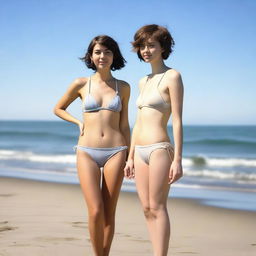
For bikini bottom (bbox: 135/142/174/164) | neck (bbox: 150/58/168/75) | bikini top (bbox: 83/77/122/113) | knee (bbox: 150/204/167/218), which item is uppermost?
neck (bbox: 150/58/168/75)

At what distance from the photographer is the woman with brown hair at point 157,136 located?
3.72 metres

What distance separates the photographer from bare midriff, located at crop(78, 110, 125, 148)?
13.8 ft

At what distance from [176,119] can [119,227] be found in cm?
335

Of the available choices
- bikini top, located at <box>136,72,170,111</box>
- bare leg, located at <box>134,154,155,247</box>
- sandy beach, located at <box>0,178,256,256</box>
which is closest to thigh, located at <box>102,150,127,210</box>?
bare leg, located at <box>134,154,155,247</box>

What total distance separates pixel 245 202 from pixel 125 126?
5428 millimetres

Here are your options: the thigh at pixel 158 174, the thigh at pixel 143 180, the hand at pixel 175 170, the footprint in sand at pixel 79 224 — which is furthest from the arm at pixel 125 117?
the footprint in sand at pixel 79 224

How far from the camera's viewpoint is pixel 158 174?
12.3 ft

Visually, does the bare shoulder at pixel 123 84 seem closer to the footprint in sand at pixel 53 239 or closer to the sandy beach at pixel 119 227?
the sandy beach at pixel 119 227

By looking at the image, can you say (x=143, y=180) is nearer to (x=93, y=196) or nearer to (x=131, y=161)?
(x=131, y=161)

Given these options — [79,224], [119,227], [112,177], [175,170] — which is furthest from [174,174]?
[79,224]

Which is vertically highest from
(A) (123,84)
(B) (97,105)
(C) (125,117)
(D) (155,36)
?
(D) (155,36)

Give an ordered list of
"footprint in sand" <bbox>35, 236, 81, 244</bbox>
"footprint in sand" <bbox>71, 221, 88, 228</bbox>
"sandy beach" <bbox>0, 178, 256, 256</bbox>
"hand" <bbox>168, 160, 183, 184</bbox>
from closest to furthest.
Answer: "hand" <bbox>168, 160, 183, 184</bbox>
"sandy beach" <bbox>0, 178, 256, 256</bbox>
"footprint in sand" <bbox>35, 236, 81, 244</bbox>
"footprint in sand" <bbox>71, 221, 88, 228</bbox>

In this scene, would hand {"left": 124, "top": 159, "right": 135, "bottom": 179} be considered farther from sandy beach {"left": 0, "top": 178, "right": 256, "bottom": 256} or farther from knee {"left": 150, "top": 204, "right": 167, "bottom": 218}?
sandy beach {"left": 0, "top": 178, "right": 256, "bottom": 256}

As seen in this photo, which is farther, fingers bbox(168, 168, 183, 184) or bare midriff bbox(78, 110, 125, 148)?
bare midriff bbox(78, 110, 125, 148)
